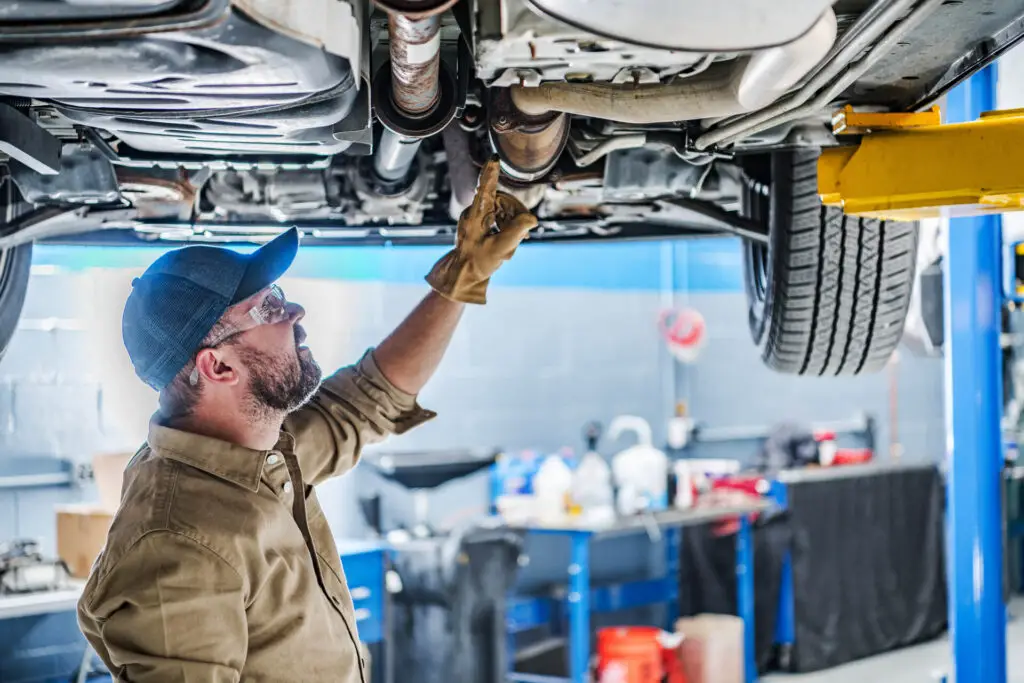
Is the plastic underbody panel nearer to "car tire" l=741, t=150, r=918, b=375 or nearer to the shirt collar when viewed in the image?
the shirt collar

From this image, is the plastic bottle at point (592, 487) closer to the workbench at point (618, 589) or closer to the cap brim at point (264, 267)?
the workbench at point (618, 589)


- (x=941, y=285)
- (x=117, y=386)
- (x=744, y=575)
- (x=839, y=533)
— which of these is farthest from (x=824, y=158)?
(x=839, y=533)

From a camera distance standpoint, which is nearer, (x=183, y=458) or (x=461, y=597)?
(x=183, y=458)

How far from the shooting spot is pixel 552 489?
5.40 meters

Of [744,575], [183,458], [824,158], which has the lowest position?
[744,575]

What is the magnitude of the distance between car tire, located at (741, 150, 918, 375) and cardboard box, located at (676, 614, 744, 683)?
294 centimetres

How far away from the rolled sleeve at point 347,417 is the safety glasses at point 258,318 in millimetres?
296

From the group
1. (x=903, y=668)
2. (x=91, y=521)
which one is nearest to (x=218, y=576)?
(x=91, y=521)

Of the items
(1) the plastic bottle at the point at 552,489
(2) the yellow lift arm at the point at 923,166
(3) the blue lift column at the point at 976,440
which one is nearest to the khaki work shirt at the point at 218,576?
(2) the yellow lift arm at the point at 923,166

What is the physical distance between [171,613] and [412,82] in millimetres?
865

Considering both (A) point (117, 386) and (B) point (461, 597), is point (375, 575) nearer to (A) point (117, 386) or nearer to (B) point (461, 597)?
(B) point (461, 597)

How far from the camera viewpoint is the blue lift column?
3426 mm

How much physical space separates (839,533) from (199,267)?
211 inches

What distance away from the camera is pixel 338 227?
2826mm
